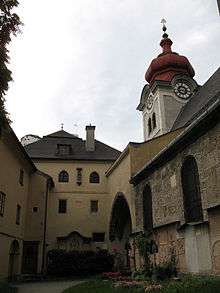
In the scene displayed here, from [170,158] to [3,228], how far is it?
10.8 m

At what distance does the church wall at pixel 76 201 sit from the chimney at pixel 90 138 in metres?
2.20

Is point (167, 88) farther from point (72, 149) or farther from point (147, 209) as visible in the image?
point (147, 209)

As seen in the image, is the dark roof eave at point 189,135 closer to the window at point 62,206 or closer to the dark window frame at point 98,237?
the dark window frame at point 98,237

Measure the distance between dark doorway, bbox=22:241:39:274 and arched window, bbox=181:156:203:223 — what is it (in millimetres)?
16218

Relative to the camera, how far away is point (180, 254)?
48.4 ft

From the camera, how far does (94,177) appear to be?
105 feet

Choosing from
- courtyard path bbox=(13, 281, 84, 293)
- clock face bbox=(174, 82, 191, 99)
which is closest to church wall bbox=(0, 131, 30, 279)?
courtyard path bbox=(13, 281, 84, 293)

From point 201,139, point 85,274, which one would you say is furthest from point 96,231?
point 201,139

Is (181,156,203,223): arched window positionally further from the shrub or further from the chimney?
the chimney

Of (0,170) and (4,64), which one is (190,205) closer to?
(4,64)

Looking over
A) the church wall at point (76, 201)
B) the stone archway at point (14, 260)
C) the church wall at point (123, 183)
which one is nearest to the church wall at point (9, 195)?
the stone archway at point (14, 260)

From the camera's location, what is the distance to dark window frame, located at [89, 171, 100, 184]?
31.9 m

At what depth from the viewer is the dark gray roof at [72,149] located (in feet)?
106

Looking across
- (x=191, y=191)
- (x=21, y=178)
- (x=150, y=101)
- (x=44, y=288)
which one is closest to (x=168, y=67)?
(x=150, y=101)
